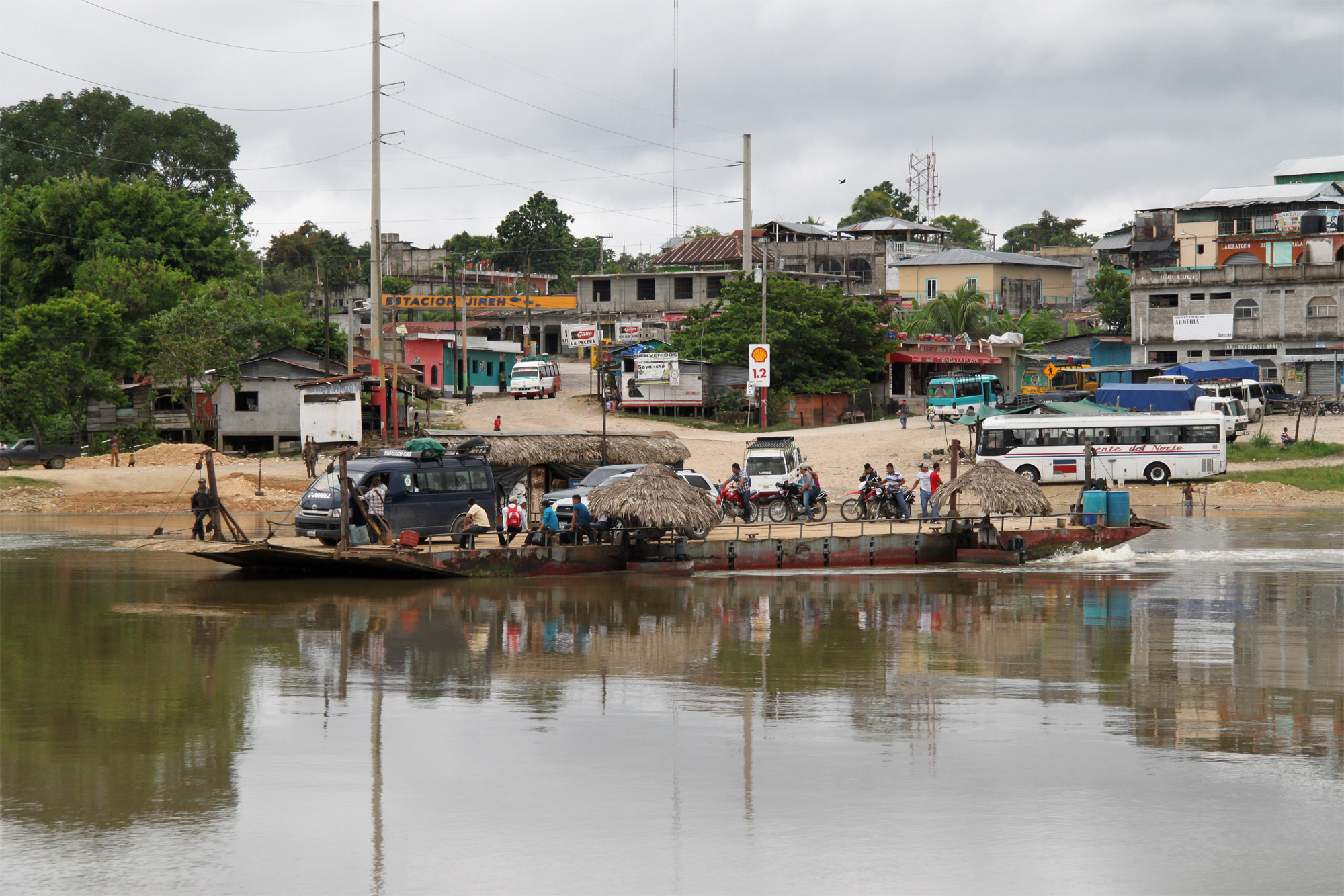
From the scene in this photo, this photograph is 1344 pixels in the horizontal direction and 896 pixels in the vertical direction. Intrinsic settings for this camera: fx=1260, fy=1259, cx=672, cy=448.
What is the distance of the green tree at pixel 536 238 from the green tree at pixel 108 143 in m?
23.7

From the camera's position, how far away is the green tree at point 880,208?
108 m

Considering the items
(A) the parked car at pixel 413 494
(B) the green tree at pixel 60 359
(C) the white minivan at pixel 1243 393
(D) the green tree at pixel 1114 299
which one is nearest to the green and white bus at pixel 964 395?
(C) the white minivan at pixel 1243 393

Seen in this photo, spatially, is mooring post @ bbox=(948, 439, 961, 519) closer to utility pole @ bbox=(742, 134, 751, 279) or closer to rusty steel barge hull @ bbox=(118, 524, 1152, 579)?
rusty steel barge hull @ bbox=(118, 524, 1152, 579)

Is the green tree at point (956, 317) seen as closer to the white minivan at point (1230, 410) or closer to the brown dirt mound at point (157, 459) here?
the white minivan at point (1230, 410)

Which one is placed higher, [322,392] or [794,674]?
[322,392]

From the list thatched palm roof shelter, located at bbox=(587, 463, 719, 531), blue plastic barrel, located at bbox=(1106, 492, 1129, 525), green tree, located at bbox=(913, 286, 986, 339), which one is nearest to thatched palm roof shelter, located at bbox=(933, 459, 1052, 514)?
blue plastic barrel, located at bbox=(1106, 492, 1129, 525)

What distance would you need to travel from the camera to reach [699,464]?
41.5 meters

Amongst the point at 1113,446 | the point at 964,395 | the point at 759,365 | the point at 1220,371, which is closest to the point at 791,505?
the point at 1113,446

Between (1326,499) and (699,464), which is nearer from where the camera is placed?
(1326,499)

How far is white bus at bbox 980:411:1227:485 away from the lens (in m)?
37.1

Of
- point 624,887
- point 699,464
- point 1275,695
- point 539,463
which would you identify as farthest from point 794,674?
point 699,464

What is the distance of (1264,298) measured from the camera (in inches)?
2213

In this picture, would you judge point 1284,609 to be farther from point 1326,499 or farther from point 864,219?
point 864,219

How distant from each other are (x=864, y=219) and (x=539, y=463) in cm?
8165
